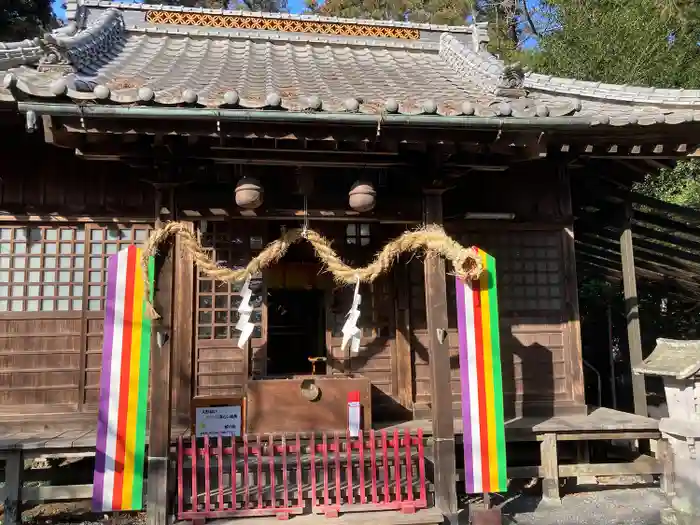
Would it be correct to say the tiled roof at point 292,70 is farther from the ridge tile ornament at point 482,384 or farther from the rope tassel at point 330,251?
the ridge tile ornament at point 482,384

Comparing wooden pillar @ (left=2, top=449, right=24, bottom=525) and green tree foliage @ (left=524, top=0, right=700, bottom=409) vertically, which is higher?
green tree foliage @ (left=524, top=0, right=700, bottom=409)

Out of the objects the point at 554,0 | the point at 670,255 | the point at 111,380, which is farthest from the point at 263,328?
the point at 554,0

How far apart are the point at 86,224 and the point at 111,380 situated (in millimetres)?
2620

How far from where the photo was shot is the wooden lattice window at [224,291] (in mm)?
7047

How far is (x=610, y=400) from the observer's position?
11969 mm

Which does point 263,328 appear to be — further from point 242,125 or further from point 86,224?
point 242,125

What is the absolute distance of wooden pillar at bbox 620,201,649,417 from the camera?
23.7 ft

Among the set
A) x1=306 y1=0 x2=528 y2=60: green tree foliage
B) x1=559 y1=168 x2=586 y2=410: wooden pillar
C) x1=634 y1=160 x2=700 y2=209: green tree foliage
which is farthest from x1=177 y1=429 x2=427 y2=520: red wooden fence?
x1=306 y1=0 x2=528 y2=60: green tree foliage

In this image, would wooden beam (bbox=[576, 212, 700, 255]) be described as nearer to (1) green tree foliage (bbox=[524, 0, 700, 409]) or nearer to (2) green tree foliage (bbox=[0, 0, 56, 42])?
(1) green tree foliage (bbox=[524, 0, 700, 409])

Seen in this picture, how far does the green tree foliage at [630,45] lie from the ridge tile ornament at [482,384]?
12.8 m

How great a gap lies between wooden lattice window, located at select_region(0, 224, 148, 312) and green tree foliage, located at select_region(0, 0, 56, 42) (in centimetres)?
1291

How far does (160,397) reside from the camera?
5184 millimetres

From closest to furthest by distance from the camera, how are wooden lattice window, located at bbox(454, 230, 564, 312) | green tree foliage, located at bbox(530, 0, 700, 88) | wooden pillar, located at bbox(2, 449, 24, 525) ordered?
wooden pillar, located at bbox(2, 449, 24, 525)
wooden lattice window, located at bbox(454, 230, 564, 312)
green tree foliage, located at bbox(530, 0, 700, 88)

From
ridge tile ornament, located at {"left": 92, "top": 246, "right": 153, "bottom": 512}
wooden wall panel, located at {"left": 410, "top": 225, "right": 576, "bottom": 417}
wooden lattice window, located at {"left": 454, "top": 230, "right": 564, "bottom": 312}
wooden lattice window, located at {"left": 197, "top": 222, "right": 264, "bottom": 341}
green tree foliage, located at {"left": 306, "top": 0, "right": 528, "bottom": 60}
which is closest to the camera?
ridge tile ornament, located at {"left": 92, "top": 246, "right": 153, "bottom": 512}
